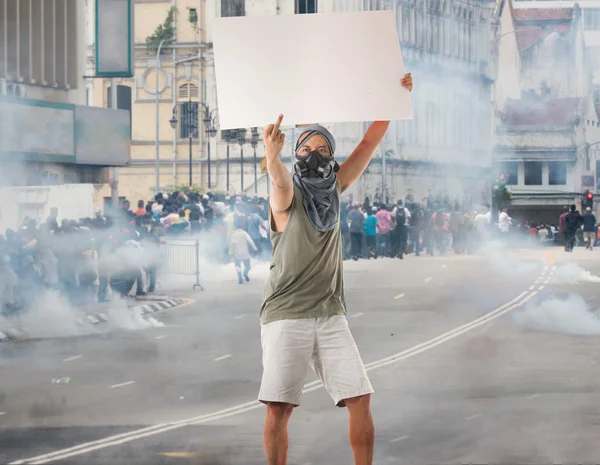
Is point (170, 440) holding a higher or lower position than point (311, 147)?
lower

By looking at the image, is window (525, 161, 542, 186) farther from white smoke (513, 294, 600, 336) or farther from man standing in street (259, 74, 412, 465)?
man standing in street (259, 74, 412, 465)

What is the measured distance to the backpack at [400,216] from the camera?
40312mm

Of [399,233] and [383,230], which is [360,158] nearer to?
[383,230]

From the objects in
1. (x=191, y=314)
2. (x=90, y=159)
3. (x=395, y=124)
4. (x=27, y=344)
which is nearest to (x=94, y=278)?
(x=191, y=314)

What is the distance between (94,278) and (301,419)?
39.5 feet

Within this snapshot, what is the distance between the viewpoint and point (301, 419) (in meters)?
10.0

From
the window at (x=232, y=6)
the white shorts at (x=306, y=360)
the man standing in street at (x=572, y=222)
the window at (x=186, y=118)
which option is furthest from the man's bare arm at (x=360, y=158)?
the window at (x=186, y=118)

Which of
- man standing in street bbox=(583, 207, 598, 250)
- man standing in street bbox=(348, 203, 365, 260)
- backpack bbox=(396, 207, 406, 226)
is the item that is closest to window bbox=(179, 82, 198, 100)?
man standing in street bbox=(583, 207, 598, 250)

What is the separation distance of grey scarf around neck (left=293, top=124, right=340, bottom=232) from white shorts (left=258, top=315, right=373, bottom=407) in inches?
17.5

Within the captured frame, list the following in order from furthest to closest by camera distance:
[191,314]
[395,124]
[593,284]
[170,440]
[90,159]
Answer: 1. [395,124]
2. [90,159]
3. [593,284]
4. [191,314]
5. [170,440]

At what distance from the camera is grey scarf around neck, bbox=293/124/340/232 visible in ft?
21.8

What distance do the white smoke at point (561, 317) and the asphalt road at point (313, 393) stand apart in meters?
0.08

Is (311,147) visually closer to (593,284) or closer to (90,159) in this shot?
(593,284)

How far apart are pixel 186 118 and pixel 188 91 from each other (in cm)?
121
